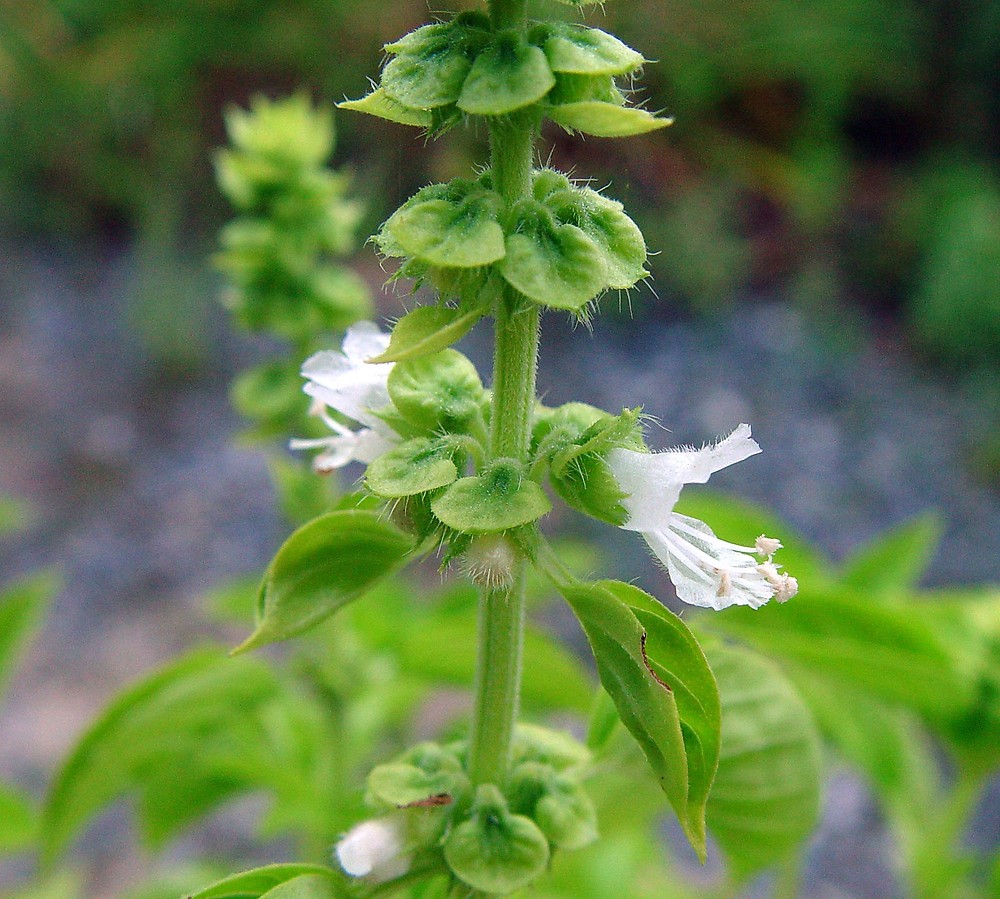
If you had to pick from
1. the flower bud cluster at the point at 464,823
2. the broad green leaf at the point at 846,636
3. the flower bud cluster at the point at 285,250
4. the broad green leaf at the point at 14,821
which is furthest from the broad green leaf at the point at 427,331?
the broad green leaf at the point at 14,821

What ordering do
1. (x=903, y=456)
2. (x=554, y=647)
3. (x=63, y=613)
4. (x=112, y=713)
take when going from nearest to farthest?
(x=112, y=713) < (x=554, y=647) < (x=63, y=613) < (x=903, y=456)

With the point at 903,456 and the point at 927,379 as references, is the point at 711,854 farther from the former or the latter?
the point at 927,379

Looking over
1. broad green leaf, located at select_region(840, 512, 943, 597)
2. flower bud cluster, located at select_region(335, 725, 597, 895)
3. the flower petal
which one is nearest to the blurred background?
broad green leaf, located at select_region(840, 512, 943, 597)

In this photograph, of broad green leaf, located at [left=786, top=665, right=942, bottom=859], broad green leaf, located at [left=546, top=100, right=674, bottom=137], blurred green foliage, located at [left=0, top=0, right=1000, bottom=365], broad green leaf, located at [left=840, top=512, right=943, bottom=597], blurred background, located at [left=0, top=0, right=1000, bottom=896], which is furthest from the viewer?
blurred green foliage, located at [left=0, top=0, right=1000, bottom=365]

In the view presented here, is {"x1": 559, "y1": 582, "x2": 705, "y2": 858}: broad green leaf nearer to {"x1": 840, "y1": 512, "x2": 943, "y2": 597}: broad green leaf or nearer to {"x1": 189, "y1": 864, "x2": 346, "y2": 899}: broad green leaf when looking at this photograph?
{"x1": 189, "y1": 864, "x2": 346, "y2": 899}: broad green leaf

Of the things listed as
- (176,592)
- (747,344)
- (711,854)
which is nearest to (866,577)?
(711,854)

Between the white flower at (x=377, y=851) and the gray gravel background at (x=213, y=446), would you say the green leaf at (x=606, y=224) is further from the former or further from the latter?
the gray gravel background at (x=213, y=446)
